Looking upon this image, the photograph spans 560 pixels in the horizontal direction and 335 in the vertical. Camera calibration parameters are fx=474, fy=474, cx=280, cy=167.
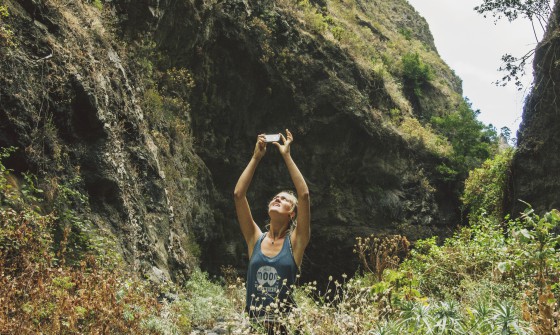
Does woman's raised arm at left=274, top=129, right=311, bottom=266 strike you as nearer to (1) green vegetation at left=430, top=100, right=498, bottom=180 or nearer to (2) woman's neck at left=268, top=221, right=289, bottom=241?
(2) woman's neck at left=268, top=221, right=289, bottom=241

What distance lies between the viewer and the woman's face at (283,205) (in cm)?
371

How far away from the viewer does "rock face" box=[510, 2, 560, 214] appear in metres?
14.9

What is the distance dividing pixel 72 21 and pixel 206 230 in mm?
7392

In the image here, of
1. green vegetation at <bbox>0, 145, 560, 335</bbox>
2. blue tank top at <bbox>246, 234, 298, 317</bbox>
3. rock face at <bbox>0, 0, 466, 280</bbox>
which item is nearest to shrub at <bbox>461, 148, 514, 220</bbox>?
rock face at <bbox>0, 0, 466, 280</bbox>

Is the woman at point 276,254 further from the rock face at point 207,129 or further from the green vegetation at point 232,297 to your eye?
the rock face at point 207,129

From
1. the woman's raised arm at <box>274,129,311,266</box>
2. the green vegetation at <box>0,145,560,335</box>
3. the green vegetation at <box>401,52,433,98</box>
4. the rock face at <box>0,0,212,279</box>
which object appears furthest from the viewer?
the green vegetation at <box>401,52,433,98</box>

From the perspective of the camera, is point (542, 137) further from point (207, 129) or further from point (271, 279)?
point (271, 279)

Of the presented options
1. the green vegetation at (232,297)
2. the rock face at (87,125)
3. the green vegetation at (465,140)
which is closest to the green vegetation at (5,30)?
the rock face at (87,125)

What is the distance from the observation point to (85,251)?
6.18m

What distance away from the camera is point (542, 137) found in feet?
50.5

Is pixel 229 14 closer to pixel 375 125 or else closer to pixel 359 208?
pixel 375 125

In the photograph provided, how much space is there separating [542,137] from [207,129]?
10877mm

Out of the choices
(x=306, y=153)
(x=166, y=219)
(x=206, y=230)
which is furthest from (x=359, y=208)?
(x=166, y=219)

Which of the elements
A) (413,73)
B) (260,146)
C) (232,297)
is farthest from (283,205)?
(413,73)
